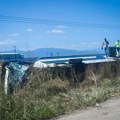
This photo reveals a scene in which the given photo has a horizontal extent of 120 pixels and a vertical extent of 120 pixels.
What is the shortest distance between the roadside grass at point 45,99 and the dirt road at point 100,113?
0.40m

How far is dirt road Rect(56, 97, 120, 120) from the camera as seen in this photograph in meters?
7.98

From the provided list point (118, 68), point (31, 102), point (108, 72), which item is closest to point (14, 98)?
point (31, 102)

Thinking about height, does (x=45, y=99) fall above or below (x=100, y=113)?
above

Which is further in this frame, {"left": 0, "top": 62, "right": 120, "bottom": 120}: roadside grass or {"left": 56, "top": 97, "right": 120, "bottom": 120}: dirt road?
{"left": 0, "top": 62, "right": 120, "bottom": 120}: roadside grass

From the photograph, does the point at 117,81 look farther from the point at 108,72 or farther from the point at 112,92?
the point at 112,92

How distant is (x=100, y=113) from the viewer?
8.45 meters

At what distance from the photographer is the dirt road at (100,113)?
26.2ft

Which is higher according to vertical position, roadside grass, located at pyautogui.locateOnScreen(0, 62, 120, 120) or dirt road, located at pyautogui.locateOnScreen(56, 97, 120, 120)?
roadside grass, located at pyautogui.locateOnScreen(0, 62, 120, 120)

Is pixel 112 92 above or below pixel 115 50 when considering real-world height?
below

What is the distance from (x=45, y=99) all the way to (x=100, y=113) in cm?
228

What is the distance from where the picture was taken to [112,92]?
1144 centimetres

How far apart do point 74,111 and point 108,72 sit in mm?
6964

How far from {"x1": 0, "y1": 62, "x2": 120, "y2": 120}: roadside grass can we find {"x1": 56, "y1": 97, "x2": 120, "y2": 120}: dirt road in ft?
1.30

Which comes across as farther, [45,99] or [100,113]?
[45,99]
